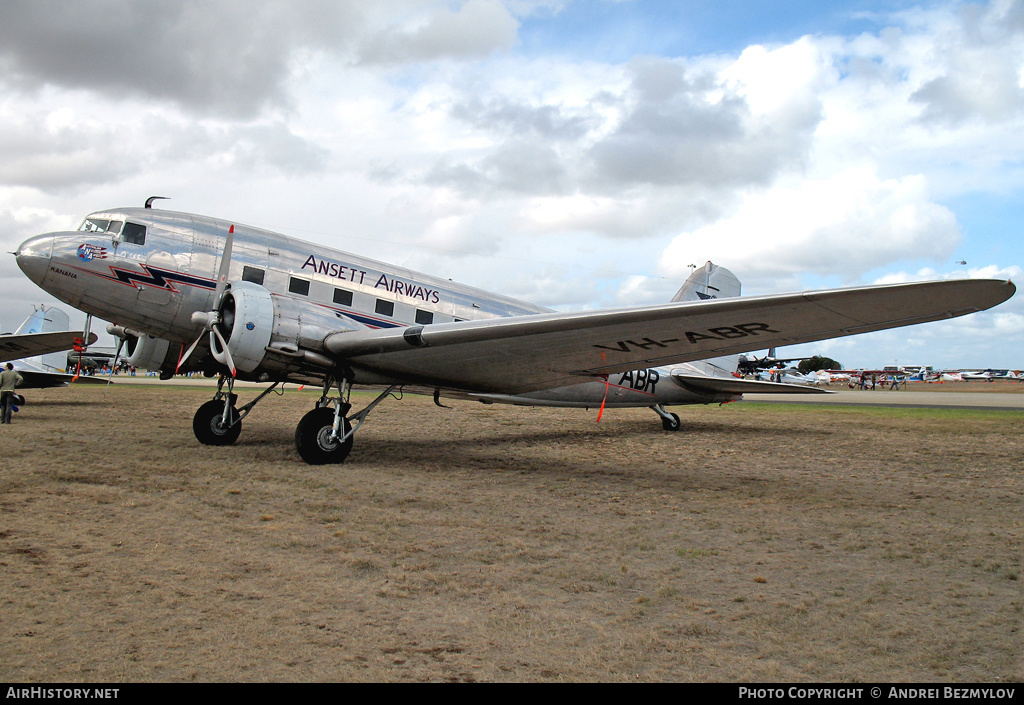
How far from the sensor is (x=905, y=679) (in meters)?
2.75

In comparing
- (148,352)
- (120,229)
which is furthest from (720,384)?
(120,229)

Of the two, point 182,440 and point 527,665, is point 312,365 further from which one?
point 527,665

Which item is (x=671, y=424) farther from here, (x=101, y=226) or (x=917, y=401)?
(x=917, y=401)

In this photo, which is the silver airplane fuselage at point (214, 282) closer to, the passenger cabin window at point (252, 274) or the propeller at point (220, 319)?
the passenger cabin window at point (252, 274)

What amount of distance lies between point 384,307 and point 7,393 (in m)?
9.02

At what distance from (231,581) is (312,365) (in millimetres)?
4998

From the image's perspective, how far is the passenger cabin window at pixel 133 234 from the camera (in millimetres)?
8742

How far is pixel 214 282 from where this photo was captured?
9.15m

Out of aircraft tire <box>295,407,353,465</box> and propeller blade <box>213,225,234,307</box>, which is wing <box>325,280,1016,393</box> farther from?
propeller blade <box>213,225,234,307</box>

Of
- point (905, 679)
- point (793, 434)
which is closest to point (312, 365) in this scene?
point (905, 679)

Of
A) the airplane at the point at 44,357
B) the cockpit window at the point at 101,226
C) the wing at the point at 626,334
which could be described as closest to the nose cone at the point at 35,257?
the cockpit window at the point at 101,226

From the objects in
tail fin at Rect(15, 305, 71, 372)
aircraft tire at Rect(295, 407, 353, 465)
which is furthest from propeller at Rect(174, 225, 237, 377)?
tail fin at Rect(15, 305, 71, 372)

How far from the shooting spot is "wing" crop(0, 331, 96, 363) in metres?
17.3

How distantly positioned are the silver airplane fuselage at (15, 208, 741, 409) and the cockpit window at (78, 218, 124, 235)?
14 millimetres
